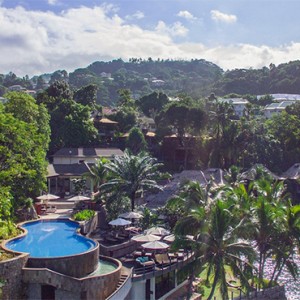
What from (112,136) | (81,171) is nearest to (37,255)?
(81,171)

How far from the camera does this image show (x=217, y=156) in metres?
57.9

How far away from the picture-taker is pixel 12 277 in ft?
69.6

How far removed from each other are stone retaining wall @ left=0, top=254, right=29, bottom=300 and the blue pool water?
1.67 metres

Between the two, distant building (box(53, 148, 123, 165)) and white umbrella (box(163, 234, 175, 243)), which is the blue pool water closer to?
white umbrella (box(163, 234, 175, 243))

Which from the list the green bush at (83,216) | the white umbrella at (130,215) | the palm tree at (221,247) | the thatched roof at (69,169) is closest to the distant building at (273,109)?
the thatched roof at (69,169)

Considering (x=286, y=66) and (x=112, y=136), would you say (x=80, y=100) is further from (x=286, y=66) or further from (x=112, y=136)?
(x=286, y=66)

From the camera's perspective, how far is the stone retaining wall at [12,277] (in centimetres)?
2080

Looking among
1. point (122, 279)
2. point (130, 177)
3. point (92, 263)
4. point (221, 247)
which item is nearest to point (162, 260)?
point (122, 279)

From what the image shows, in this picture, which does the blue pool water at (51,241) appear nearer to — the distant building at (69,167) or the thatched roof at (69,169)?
the distant building at (69,167)

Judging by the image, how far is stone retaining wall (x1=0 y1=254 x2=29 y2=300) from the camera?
20.8 metres

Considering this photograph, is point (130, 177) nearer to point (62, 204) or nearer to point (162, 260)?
point (62, 204)

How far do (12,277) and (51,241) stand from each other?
5.95 metres

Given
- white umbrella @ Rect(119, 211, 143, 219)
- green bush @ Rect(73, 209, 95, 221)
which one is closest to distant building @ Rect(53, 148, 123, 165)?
green bush @ Rect(73, 209, 95, 221)

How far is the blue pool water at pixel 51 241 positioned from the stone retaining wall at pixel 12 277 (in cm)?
167
